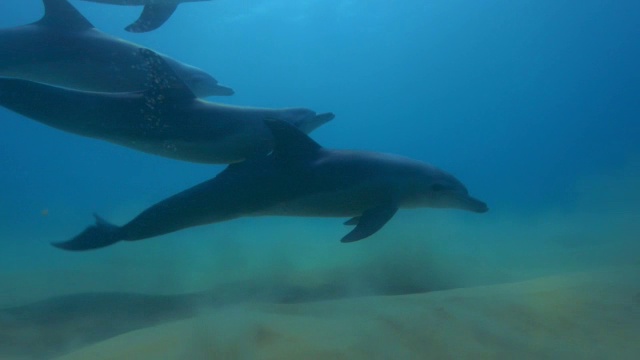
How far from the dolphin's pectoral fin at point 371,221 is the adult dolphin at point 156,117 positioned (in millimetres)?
1688

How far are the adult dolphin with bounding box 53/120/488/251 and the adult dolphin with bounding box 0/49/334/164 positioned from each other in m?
0.72

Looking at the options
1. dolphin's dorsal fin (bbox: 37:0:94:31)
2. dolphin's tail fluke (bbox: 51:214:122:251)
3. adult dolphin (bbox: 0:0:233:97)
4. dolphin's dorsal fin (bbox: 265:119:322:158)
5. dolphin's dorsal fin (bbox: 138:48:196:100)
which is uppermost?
dolphin's dorsal fin (bbox: 37:0:94:31)

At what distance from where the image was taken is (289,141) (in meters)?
5.89

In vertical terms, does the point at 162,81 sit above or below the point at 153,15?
below

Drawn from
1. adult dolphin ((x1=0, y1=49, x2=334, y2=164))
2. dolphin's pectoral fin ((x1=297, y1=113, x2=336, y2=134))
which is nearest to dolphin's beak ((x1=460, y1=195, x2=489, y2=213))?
dolphin's pectoral fin ((x1=297, y1=113, x2=336, y2=134))

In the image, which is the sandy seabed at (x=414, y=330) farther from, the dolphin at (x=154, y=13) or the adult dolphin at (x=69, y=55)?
the dolphin at (x=154, y=13)

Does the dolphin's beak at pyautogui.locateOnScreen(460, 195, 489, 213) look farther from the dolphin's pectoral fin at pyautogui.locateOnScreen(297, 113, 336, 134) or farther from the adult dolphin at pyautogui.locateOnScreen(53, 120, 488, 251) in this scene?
the dolphin's pectoral fin at pyautogui.locateOnScreen(297, 113, 336, 134)

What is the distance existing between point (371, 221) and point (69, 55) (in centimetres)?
483

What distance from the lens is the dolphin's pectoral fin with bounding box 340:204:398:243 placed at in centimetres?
579

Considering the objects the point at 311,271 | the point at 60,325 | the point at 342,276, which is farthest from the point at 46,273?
the point at 342,276

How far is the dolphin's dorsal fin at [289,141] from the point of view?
5804 millimetres

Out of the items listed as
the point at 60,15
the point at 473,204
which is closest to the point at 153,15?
the point at 60,15

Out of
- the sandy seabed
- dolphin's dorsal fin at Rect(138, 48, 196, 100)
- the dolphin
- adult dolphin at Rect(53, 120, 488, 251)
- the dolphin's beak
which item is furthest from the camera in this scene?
the dolphin

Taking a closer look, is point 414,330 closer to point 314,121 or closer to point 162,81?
point 314,121
